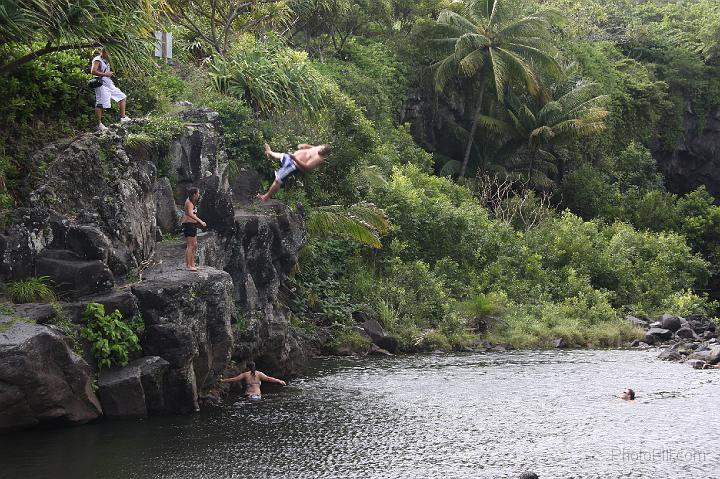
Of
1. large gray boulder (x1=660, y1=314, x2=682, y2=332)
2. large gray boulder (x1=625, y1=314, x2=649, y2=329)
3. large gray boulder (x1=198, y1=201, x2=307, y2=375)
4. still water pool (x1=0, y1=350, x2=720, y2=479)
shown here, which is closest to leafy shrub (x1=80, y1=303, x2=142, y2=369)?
still water pool (x1=0, y1=350, x2=720, y2=479)

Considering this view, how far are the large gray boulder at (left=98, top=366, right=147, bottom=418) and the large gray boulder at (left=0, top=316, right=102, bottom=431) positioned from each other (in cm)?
27

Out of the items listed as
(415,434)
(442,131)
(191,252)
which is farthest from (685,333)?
(442,131)

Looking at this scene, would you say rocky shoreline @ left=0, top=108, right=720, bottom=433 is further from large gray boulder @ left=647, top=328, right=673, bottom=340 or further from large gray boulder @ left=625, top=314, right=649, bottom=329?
large gray boulder @ left=625, top=314, right=649, bottom=329

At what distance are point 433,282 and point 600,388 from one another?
9250mm

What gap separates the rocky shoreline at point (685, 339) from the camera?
916 inches

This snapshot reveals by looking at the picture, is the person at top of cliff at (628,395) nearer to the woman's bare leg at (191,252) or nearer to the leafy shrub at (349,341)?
the leafy shrub at (349,341)

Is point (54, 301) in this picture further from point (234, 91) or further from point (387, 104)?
point (387, 104)

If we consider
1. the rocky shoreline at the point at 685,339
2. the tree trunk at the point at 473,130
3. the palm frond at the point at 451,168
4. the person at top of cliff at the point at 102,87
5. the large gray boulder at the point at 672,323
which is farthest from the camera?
the palm frond at the point at 451,168

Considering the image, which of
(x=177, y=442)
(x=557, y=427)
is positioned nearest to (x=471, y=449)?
(x=557, y=427)

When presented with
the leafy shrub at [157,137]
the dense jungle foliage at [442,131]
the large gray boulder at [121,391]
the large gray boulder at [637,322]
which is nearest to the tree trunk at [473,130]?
the dense jungle foliage at [442,131]

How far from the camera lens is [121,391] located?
602 inches

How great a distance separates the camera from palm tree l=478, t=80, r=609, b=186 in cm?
3925

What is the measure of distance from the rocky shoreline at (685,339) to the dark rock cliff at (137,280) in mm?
10695

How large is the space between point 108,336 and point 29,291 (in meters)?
1.58
